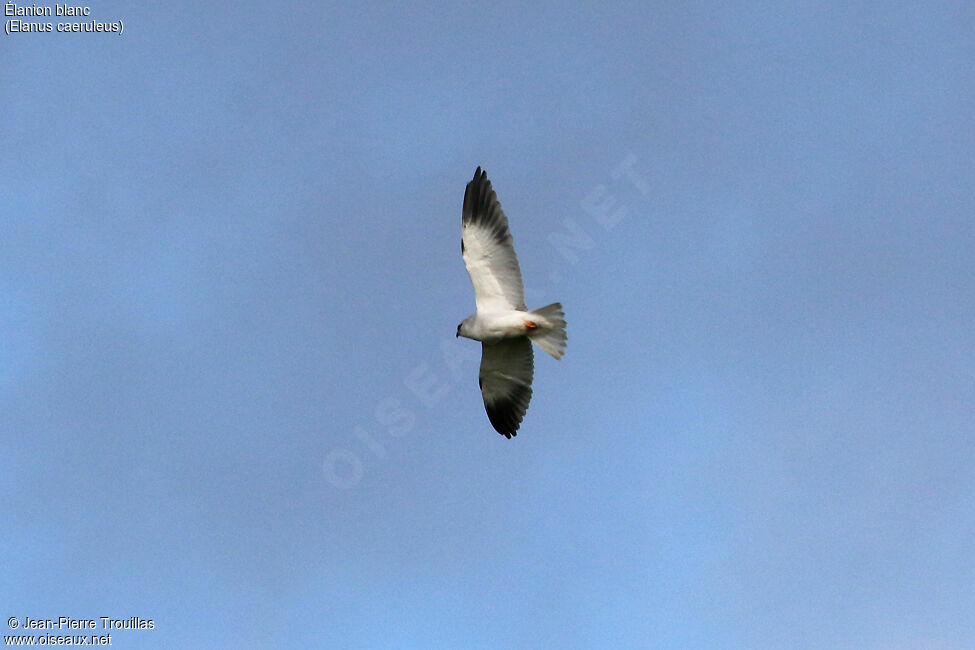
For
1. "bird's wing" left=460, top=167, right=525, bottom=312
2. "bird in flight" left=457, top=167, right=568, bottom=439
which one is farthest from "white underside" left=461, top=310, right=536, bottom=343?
"bird's wing" left=460, top=167, right=525, bottom=312

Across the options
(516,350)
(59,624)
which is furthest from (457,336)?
(59,624)

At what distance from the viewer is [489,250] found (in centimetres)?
2666

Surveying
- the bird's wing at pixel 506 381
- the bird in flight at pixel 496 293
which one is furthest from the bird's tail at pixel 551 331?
the bird's wing at pixel 506 381

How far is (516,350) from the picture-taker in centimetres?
2728

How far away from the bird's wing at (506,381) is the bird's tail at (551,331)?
2.10 ft

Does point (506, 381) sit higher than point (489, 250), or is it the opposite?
point (489, 250)

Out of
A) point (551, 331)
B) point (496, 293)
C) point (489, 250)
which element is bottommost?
point (551, 331)

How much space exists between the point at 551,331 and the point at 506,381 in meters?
2.17

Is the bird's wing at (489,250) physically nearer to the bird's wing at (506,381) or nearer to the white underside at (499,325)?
the white underside at (499,325)

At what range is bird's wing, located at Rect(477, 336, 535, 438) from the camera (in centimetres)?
2731

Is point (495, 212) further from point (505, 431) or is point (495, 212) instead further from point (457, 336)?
point (505, 431)

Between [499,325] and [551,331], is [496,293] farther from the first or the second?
[551,331]

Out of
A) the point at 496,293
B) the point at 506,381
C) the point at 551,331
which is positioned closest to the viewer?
the point at 551,331

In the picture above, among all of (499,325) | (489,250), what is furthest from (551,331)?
(489,250)
